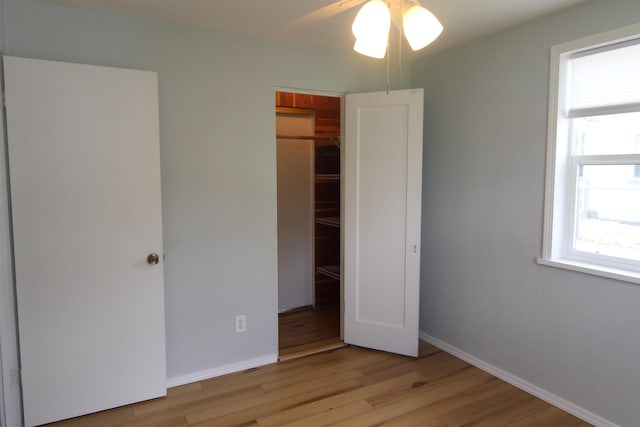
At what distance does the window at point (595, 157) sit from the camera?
226 centimetres

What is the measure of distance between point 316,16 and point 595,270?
218 cm

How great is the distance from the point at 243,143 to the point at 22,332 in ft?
5.58

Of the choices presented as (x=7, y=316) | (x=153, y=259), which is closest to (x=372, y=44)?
(x=153, y=259)

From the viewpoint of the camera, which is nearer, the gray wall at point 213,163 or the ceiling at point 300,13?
the ceiling at point 300,13

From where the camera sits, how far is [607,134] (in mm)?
2383

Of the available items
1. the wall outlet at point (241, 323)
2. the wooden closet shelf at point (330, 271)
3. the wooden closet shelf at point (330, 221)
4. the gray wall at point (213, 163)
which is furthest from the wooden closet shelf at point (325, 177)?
the wall outlet at point (241, 323)

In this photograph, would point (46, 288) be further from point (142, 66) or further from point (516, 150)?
point (516, 150)

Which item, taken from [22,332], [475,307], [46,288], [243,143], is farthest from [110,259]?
[475,307]

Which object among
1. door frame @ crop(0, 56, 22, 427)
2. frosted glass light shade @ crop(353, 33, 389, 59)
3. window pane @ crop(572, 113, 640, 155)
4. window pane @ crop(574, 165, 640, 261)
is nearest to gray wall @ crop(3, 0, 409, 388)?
door frame @ crop(0, 56, 22, 427)

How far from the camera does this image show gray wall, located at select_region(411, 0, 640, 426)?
90.4 inches

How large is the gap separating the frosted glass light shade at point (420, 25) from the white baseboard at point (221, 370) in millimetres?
2458

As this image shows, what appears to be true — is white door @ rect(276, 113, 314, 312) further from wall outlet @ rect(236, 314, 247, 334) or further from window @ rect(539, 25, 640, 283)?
window @ rect(539, 25, 640, 283)

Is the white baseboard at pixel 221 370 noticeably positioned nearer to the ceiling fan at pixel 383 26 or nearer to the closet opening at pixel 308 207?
the closet opening at pixel 308 207

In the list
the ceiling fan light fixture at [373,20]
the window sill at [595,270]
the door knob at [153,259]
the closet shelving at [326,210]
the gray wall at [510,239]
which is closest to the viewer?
the ceiling fan light fixture at [373,20]
